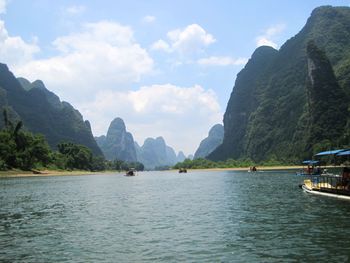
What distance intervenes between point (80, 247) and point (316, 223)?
16374 mm

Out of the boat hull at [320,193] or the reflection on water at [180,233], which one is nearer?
the reflection on water at [180,233]

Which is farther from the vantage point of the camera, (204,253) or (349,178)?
(349,178)

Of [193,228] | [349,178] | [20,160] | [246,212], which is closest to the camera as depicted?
[193,228]

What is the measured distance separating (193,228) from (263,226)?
4789 mm

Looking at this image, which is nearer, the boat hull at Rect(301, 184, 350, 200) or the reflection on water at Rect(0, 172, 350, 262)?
the reflection on water at Rect(0, 172, 350, 262)

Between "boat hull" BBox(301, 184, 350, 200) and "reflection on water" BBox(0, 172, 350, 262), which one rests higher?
"boat hull" BBox(301, 184, 350, 200)

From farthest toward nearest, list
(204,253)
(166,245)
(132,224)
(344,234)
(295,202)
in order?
(295,202) → (132,224) → (344,234) → (166,245) → (204,253)

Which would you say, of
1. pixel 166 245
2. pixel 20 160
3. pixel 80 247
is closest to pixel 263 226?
pixel 166 245

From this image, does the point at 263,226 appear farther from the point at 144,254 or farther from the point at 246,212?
the point at 144,254

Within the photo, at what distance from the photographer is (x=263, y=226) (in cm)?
2839

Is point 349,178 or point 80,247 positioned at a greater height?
point 349,178

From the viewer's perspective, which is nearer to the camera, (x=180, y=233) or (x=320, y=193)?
(x=180, y=233)

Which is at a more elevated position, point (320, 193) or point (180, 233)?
point (320, 193)

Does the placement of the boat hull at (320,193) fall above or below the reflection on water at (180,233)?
above
